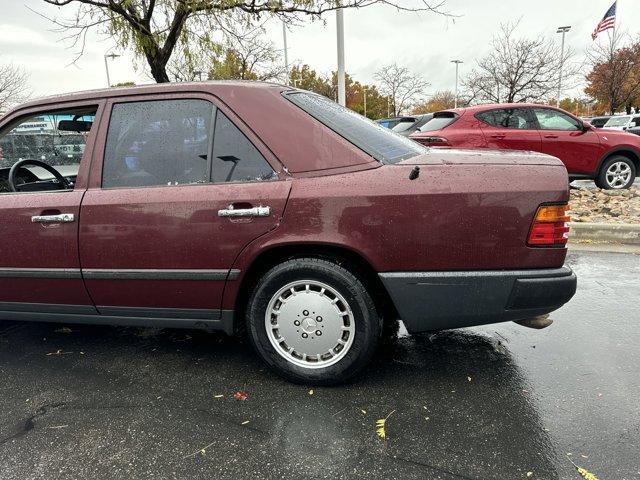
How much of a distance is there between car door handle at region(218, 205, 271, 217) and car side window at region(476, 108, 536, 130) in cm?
653

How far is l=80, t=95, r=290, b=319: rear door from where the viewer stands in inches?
99.3

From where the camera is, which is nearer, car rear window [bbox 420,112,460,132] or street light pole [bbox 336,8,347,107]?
car rear window [bbox 420,112,460,132]

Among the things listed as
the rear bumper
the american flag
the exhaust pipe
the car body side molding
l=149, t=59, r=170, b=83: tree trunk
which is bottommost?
the exhaust pipe

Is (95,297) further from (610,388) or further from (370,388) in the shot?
(610,388)

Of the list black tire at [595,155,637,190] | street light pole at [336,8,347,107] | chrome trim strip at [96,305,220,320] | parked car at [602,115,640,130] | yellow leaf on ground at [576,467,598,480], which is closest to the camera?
yellow leaf on ground at [576,467,598,480]

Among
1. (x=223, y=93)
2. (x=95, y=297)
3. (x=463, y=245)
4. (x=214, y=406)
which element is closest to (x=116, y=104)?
(x=223, y=93)

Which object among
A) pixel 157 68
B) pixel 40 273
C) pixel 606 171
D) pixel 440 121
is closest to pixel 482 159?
pixel 40 273

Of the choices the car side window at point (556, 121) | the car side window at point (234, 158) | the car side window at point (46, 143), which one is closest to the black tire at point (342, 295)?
the car side window at point (234, 158)

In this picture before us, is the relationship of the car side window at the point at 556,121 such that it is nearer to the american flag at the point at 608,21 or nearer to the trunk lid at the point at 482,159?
the trunk lid at the point at 482,159

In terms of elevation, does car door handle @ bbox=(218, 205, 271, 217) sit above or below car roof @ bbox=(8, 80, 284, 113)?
below

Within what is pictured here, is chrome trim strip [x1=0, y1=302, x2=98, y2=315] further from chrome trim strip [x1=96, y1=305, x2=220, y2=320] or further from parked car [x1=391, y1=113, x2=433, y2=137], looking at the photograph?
parked car [x1=391, y1=113, x2=433, y2=137]

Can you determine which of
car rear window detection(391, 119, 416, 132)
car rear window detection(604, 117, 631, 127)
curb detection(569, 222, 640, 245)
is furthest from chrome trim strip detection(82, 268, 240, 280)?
car rear window detection(604, 117, 631, 127)

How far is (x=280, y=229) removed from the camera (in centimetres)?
246

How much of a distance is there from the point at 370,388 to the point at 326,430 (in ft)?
1.49
